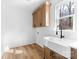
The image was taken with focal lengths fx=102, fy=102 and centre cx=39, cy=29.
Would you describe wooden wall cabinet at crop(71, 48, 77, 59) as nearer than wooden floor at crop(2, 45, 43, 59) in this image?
Yes

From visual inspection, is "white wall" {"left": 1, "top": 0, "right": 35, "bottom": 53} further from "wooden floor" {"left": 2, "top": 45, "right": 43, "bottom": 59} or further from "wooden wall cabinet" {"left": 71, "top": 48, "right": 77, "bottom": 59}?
"wooden wall cabinet" {"left": 71, "top": 48, "right": 77, "bottom": 59}

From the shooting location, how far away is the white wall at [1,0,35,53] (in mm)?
5539

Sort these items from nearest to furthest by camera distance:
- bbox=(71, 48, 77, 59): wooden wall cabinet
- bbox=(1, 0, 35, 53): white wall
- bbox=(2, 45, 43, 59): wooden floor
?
1. bbox=(71, 48, 77, 59): wooden wall cabinet
2. bbox=(2, 45, 43, 59): wooden floor
3. bbox=(1, 0, 35, 53): white wall

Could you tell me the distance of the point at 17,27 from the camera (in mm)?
5996

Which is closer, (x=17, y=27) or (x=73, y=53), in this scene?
(x=73, y=53)

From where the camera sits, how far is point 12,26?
578 cm

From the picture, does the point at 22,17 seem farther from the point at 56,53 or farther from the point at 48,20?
the point at 56,53

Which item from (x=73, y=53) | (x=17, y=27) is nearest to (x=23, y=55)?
(x=17, y=27)

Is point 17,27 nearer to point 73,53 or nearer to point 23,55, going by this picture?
point 23,55

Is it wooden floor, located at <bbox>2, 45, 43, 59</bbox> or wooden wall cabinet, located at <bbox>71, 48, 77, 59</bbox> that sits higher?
wooden wall cabinet, located at <bbox>71, 48, 77, 59</bbox>

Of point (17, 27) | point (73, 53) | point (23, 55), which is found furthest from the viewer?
point (17, 27)

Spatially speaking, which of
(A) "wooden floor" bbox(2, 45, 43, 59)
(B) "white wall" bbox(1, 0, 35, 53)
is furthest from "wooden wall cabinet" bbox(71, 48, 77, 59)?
(B) "white wall" bbox(1, 0, 35, 53)

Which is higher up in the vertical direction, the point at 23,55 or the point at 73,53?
the point at 73,53

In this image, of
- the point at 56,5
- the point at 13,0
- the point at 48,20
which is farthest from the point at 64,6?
the point at 13,0
